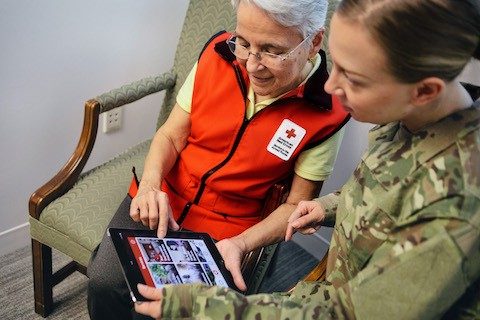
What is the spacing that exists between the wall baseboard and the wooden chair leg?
14.0 inches

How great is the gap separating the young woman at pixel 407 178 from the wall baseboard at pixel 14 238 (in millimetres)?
1200

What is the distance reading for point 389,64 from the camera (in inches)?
27.6

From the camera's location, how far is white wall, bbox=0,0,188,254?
160 cm

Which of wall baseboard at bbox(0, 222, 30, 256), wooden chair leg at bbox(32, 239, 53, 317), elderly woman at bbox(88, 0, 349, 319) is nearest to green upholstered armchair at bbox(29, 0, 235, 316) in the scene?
wooden chair leg at bbox(32, 239, 53, 317)

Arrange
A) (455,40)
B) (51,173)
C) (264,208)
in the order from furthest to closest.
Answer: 1. (51,173)
2. (264,208)
3. (455,40)

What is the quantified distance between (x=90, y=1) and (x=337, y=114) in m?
1.01

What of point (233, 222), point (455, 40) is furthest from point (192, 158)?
point (455, 40)

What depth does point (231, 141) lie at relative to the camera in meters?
1.27

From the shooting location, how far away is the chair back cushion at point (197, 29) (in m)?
1.59

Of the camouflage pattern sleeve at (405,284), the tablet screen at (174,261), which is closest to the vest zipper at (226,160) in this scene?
the tablet screen at (174,261)

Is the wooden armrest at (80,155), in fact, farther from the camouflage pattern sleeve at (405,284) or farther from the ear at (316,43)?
the camouflage pattern sleeve at (405,284)

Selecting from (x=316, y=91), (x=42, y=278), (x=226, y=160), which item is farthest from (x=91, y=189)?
(x=316, y=91)

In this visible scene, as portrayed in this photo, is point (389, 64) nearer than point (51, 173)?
Yes

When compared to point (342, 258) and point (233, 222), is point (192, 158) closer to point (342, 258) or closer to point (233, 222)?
point (233, 222)
